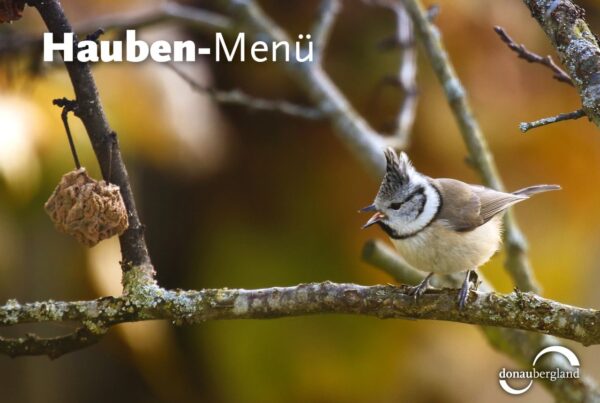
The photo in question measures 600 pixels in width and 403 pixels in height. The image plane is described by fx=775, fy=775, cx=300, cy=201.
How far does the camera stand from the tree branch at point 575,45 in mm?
1381

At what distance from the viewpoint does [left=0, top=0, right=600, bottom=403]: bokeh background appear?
3139 mm

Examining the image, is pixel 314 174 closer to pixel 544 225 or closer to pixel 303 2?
pixel 303 2

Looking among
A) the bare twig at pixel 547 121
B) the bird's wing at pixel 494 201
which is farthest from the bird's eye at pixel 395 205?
the bare twig at pixel 547 121

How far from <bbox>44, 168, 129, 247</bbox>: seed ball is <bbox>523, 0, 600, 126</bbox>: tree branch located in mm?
850

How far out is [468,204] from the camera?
2.05 m

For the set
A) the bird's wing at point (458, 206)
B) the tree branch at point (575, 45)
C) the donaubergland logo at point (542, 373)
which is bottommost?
the donaubergland logo at point (542, 373)

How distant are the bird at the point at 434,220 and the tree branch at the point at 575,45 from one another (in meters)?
0.50

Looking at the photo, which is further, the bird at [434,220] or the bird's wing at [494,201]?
the bird's wing at [494,201]

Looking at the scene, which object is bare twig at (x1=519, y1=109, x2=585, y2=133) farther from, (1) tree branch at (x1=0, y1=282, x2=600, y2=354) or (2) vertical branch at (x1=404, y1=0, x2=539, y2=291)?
(2) vertical branch at (x1=404, y1=0, x2=539, y2=291)

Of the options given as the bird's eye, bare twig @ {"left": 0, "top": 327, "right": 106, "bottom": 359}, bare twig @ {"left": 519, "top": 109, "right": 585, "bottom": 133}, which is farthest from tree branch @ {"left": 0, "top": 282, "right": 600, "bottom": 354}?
the bird's eye

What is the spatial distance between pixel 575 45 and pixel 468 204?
2.33ft

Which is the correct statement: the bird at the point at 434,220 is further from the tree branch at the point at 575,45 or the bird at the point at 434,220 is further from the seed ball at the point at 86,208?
the seed ball at the point at 86,208

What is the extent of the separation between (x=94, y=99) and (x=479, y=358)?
2375mm

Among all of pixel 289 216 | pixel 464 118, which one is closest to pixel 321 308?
pixel 464 118
